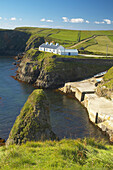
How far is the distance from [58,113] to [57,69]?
103 ft

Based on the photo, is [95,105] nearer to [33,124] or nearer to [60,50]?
[33,124]

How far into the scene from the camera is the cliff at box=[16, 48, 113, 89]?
7044cm

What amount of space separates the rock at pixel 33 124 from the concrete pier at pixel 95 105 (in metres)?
17.0

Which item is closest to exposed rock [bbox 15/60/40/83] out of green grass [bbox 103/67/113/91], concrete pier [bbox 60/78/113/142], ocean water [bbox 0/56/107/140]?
ocean water [bbox 0/56/107/140]

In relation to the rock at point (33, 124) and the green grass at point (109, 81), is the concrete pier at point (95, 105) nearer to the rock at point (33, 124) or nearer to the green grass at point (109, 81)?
the green grass at point (109, 81)

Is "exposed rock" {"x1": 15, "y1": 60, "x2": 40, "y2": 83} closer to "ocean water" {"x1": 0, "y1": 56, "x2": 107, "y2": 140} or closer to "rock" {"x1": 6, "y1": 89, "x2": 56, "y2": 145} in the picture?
"ocean water" {"x1": 0, "y1": 56, "x2": 107, "y2": 140}

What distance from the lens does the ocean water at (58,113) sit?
116 feet

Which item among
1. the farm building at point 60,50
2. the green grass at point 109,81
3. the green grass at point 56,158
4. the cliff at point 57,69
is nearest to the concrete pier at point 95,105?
the green grass at point 109,81

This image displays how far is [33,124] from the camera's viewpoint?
2159 centimetres

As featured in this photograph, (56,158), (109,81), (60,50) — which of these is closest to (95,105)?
(109,81)

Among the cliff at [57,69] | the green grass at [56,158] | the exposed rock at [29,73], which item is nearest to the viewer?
the green grass at [56,158]

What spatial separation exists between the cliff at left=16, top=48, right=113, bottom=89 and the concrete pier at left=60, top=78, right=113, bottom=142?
9539 millimetres

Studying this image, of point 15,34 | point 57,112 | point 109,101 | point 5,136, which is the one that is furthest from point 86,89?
point 15,34

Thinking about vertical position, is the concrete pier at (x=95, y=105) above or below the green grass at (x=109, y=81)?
below
